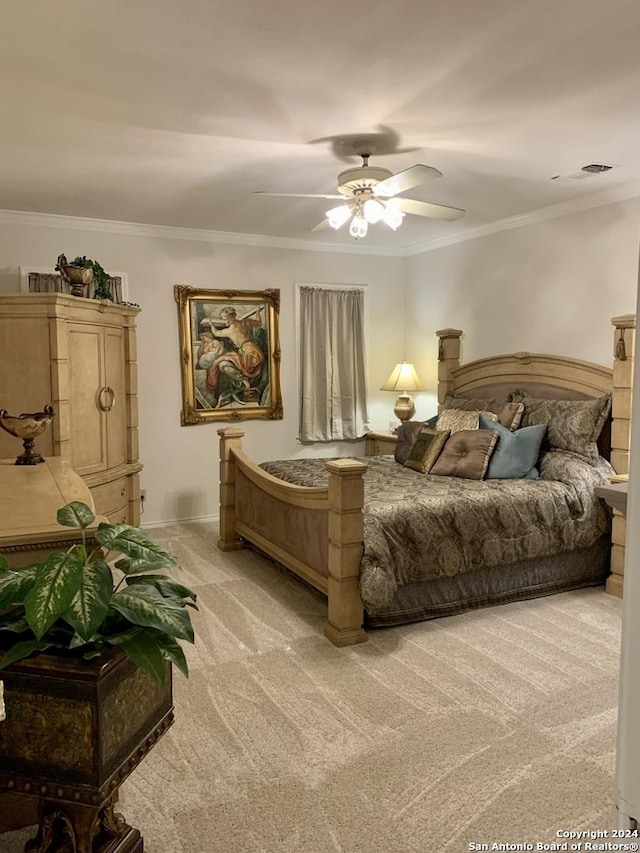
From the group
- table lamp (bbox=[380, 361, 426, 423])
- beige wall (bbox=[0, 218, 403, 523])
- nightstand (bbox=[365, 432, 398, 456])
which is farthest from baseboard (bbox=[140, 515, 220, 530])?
table lamp (bbox=[380, 361, 426, 423])

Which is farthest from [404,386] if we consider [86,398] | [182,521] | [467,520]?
[86,398]

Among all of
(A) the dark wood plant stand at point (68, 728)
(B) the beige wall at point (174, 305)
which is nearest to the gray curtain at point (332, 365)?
(B) the beige wall at point (174, 305)

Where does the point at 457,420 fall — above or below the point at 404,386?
below

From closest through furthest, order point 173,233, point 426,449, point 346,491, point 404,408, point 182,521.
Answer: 1. point 346,491
2. point 426,449
3. point 173,233
4. point 182,521
5. point 404,408

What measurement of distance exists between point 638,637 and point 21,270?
4.95 metres

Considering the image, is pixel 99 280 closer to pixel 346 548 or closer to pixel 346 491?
pixel 346 491

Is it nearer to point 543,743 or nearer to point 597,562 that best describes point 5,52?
point 543,743

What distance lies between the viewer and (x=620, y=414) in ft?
12.8

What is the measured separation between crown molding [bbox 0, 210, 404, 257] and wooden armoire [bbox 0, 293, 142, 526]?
81 centimetres

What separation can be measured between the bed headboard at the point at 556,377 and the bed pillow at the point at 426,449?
793 mm

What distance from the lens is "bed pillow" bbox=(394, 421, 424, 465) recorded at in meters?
4.70

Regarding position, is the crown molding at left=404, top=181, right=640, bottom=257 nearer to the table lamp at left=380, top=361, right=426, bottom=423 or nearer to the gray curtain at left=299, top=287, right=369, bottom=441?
the gray curtain at left=299, top=287, right=369, bottom=441

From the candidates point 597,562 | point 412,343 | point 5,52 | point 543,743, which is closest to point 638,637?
point 543,743

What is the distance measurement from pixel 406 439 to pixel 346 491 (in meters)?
1.81
